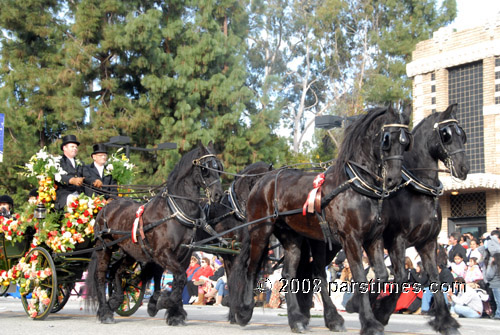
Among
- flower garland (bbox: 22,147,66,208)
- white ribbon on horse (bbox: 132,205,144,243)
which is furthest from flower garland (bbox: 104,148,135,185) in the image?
white ribbon on horse (bbox: 132,205,144,243)

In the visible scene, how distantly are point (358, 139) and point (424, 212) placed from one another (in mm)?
1417

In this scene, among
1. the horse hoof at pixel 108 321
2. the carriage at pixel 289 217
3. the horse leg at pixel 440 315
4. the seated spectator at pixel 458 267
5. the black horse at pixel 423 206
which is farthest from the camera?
the seated spectator at pixel 458 267

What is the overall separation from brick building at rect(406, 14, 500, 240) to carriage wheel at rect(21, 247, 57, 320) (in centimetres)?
1570

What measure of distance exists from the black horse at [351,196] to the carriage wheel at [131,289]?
289 cm

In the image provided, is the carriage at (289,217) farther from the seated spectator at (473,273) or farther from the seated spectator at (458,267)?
the seated spectator at (458,267)

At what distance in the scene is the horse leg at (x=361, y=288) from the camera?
7.66m

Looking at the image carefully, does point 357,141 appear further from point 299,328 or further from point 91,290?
point 91,290

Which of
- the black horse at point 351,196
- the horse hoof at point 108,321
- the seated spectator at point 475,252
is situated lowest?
the horse hoof at point 108,321

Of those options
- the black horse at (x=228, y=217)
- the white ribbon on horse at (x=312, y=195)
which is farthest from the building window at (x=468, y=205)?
the white ribbon on horse at (x=312, y=195)

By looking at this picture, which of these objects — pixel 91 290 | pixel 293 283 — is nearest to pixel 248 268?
pixel 293 283

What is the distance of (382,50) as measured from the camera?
Result: 39.0m

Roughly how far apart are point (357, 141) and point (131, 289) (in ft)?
18.4

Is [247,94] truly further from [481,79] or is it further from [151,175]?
[481,79]

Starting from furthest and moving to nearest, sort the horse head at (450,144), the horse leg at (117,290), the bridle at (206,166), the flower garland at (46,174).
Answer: the flower garland at (46,174)
the horse leg at (117,290)
the bridle at (206,166)
the horse head at (450,144)
